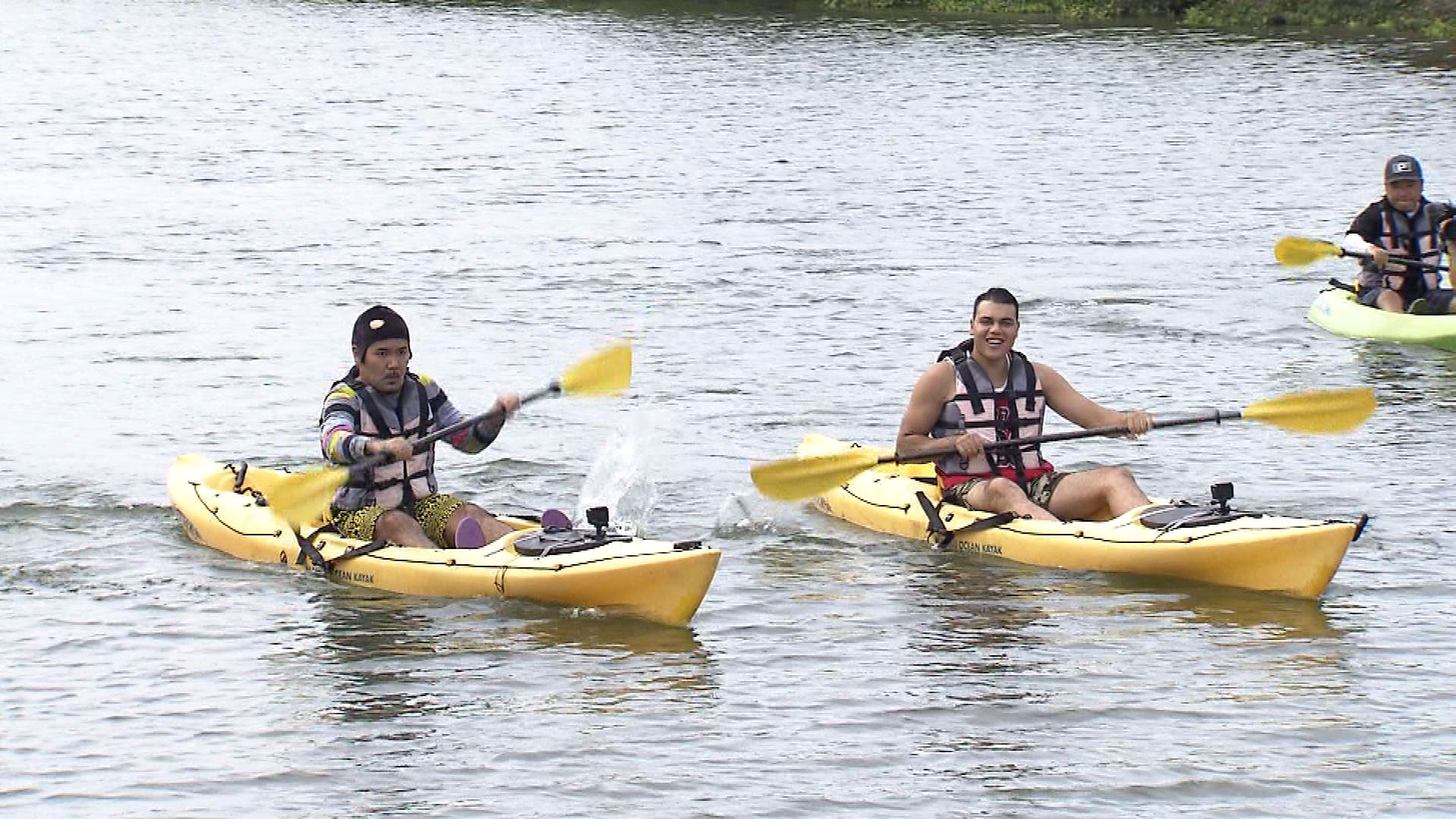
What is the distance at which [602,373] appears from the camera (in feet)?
30.9

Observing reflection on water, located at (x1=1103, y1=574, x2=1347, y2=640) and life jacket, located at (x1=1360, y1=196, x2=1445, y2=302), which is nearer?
reflection on water, located at (x1=1103, y1=574, x2=1347, y2=640)

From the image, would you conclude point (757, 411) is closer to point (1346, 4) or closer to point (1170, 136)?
point (1170, 136)

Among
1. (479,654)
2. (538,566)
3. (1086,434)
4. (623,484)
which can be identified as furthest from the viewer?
(623,484)

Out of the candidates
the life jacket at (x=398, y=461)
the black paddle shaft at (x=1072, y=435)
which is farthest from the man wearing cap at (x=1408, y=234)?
the life jacket at (x=398, y=461)

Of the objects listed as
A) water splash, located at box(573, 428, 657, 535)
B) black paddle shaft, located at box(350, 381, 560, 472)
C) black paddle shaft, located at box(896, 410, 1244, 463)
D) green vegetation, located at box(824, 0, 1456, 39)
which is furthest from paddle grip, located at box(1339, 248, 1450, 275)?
green vegetation, located at box(824, 0, 1456, 39)

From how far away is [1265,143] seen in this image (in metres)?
24.8

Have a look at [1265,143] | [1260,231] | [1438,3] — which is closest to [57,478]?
[1260,231]

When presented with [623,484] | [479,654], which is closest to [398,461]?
[479,654]

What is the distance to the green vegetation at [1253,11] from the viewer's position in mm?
35094

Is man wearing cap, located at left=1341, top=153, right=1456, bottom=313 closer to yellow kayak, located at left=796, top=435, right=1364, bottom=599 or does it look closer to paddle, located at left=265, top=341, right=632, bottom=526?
yellow kayak, located at left=796, top=435, right=1364, bottom=599

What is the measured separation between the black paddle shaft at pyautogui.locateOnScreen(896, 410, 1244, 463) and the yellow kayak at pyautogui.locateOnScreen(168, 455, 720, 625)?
1.09 m

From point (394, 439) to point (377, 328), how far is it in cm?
44

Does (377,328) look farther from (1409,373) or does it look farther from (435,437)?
(1409,373)

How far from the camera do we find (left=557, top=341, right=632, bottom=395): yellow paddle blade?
9.38 metres
